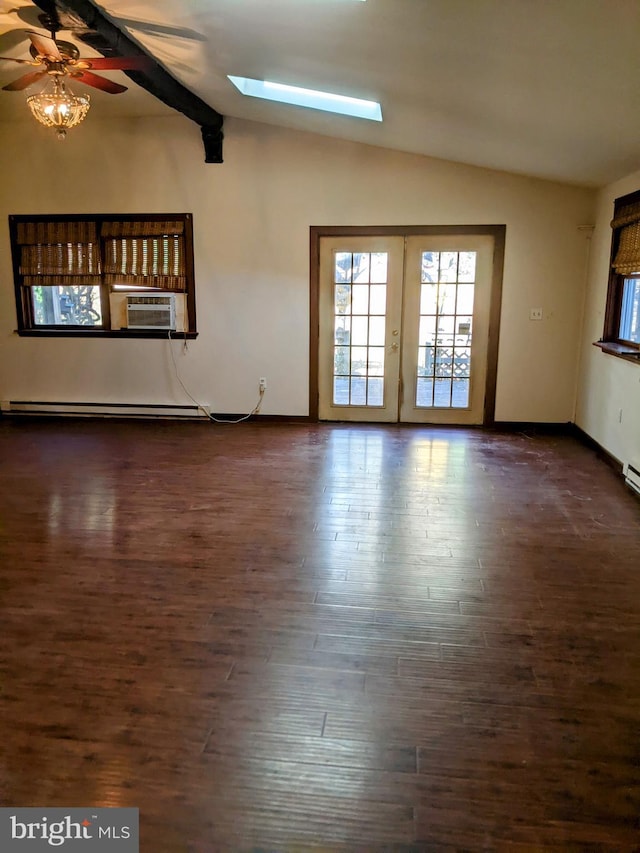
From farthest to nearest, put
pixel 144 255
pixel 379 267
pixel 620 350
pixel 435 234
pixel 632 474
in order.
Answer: pixel 144 255
pixel 379 267
pixel 435 234
pixel 620 350
pixel 632 474

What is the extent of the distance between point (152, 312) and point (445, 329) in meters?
3.07

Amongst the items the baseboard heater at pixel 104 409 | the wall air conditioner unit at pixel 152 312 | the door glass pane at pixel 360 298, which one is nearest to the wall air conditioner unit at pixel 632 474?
the door glass pane at pixel 360 298

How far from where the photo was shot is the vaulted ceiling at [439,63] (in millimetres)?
2811

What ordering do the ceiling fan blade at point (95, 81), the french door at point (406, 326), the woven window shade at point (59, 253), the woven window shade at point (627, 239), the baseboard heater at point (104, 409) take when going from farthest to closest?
the baseboard heater at point (104, 409)
the woven window shade at point (59, 253)
the french door at point (406, 326)
the woven window shade at point (627, 239)
the ceiling fan blade at point (95, 81)

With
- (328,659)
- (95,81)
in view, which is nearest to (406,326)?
(95,81)

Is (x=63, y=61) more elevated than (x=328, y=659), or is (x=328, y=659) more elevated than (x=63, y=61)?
(x=63, y=61)

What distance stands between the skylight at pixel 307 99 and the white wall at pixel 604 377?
87.8 inches

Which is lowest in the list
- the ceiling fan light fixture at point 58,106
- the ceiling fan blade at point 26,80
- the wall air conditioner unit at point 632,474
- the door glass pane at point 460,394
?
the wall air conditioner unit at point 632,474

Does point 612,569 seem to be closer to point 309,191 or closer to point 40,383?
point 309,191

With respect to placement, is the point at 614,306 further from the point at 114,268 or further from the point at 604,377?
the point at 114,268

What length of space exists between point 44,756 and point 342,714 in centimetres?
98

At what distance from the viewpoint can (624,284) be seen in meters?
5.30

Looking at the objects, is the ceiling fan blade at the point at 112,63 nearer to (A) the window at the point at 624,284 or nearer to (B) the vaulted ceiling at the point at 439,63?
(B) the vaulted ceiling at the point at 439,63

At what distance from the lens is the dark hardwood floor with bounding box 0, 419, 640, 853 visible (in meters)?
1.81
